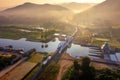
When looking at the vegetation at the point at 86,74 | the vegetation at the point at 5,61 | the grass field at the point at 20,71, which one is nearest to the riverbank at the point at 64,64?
the vegetation at the point at 86,74

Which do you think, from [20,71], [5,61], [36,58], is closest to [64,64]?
[36,58]

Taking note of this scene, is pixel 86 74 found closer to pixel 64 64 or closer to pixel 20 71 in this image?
pixel 64 64

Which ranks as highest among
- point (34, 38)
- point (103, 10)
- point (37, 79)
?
point (103, 10)

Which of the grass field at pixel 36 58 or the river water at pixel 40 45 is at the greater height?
the river water at pixel 40 45

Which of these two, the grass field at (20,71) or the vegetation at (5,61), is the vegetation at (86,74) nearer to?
the grass field at (20,71)

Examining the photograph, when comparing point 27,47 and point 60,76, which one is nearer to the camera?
point 60,76

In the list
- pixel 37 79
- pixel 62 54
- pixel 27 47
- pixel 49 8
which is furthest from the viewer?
pixel 49 8

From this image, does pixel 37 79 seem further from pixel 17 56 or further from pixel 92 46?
pixel 92 46

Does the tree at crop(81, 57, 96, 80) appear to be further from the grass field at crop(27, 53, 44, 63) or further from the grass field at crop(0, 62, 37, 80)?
the grass field at crop(27, 53, 44, 63)

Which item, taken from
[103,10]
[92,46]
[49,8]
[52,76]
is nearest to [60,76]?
[52,76]

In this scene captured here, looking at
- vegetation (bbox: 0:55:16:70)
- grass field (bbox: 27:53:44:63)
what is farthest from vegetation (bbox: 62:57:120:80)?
vegetation (bbox: 0:55:16:70)

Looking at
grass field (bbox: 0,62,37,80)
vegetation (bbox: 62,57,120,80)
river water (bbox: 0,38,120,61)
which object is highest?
river water (bbox: 0,38,120,61)
